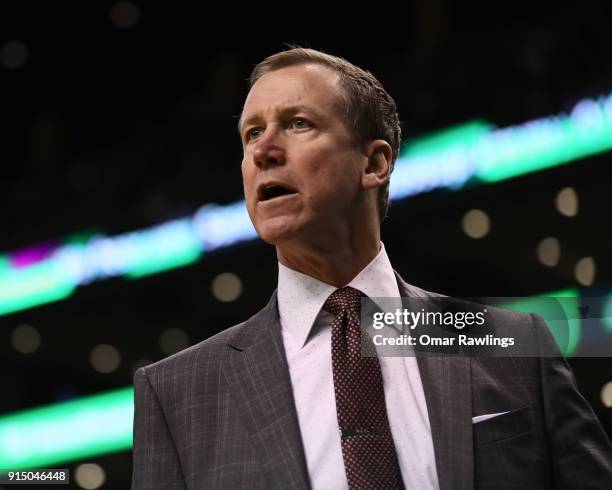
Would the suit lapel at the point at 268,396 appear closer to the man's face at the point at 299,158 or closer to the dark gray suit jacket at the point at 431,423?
the dark gray suit jacket at the point at 431,423

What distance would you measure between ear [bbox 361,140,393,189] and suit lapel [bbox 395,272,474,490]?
421 mm

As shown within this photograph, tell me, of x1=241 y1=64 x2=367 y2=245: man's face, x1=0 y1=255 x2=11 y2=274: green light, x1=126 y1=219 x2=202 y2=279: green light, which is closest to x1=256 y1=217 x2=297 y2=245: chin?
x1=241 y1=64 x2=367 y2=245: man's face

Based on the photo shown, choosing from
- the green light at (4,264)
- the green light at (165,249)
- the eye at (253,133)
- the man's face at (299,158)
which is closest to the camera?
the man's face at (299,158)

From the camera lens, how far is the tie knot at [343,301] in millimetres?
1916

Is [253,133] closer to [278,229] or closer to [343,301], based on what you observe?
[278,229]

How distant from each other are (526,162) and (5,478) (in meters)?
5.48

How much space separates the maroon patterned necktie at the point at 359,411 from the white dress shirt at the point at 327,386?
2cm

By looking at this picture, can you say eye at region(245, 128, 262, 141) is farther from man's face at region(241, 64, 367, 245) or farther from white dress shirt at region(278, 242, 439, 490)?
white dress shirt at region(278, 242, 439, 490)

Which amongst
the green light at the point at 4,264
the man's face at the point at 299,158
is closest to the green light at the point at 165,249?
the green light at the point at 4,264

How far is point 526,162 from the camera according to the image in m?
7.14

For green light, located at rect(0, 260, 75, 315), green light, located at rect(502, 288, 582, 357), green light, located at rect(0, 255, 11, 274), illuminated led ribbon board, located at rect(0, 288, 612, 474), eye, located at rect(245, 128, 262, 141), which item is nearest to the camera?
green light, located at rect(502, 288, 582, 357)

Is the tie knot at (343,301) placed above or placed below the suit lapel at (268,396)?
above

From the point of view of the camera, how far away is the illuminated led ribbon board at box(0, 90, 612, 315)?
273 inches

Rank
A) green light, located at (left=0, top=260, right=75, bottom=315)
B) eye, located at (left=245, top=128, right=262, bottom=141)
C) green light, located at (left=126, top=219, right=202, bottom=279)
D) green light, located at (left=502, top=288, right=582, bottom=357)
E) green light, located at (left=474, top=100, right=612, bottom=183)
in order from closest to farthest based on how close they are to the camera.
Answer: green light, located at (left=502, top=288, right=582, bottom=357) < eye, located at (left=245, top=128, right=262, bottom=141) < green light, located at (left=474, top=100, right=612, bottom=183) < green light, located at (left=126, top=219, right=202, bottom=279) < green light, located at (left=0, top=260, right=75, bottom=315)
